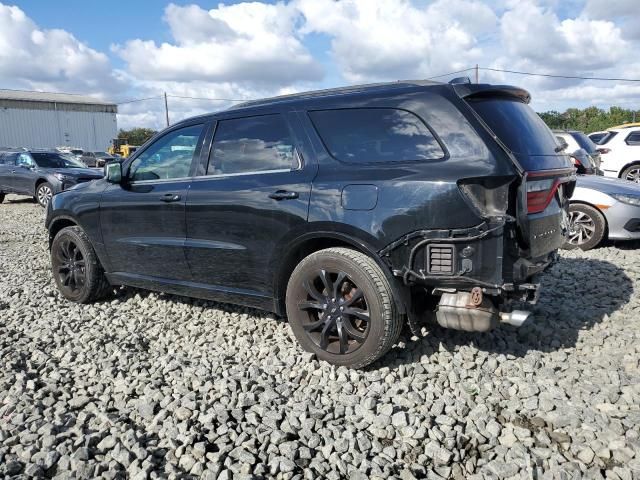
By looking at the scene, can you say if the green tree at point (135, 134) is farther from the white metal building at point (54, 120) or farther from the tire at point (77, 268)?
the tire at point (77, 268)

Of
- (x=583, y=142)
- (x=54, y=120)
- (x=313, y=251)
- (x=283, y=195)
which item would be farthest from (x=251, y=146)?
(x=54, y=120)

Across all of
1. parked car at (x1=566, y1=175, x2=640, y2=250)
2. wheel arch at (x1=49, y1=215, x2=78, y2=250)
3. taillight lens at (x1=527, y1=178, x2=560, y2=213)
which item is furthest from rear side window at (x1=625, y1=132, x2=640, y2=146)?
wheel arch at (x1=49, y1=215, x2=78, y2=250)

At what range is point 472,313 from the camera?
10.3 ft

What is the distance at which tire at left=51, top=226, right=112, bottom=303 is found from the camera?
5098 millimetres

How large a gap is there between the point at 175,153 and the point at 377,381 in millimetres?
2470

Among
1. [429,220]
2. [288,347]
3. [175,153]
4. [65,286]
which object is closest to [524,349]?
[429,220]

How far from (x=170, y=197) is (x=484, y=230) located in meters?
2.47

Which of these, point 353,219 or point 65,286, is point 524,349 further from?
point 65,286

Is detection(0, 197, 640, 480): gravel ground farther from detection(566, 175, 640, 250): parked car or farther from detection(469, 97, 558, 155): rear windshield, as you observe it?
detection(566, 175, 640, 250): parked car

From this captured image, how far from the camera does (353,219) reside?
3.33 metres

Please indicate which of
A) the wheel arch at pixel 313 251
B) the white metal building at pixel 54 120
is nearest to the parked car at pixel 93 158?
the white metal building at pixel 54 120

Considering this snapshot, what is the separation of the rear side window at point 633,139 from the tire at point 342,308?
11441 millimetres

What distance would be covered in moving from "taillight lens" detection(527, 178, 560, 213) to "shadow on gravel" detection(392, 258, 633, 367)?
1103 millimetres

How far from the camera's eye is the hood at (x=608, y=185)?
6.78 metres
